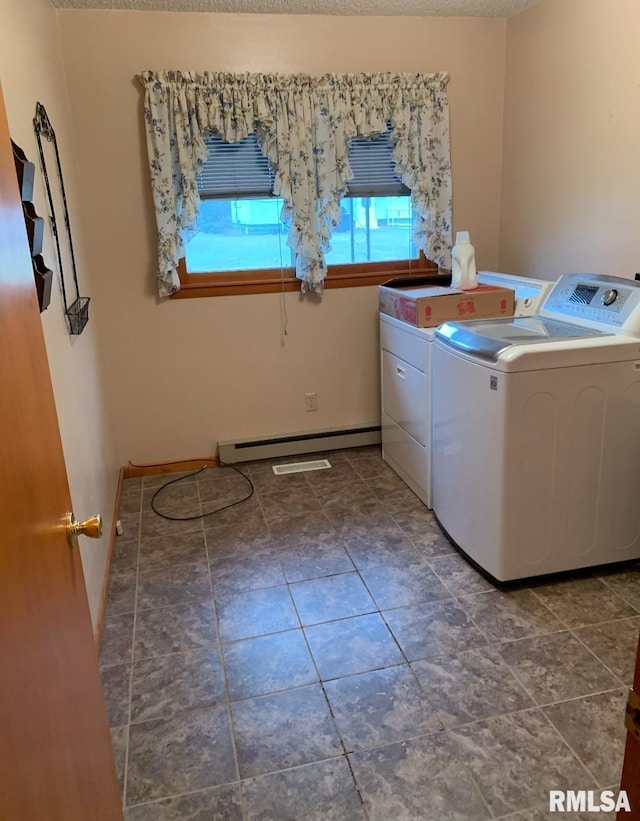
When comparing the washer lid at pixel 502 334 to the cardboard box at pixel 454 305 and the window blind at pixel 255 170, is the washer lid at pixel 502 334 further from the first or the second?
the window blind at pixel 255 170

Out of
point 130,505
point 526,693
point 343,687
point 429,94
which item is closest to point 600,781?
point 526,693

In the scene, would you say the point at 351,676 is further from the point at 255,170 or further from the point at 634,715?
the point at 255,170

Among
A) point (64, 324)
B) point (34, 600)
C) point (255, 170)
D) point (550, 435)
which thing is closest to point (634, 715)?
point (34, 600)

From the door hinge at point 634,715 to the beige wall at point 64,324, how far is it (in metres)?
1.73

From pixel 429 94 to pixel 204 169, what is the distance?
4.20 ft

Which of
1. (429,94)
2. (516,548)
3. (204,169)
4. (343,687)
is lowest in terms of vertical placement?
(343,687)

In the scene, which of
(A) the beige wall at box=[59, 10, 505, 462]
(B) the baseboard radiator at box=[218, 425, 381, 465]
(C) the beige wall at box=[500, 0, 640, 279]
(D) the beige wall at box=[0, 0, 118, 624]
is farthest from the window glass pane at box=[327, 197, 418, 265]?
(D) the beige wall at box=[0, 0, 118, 624]

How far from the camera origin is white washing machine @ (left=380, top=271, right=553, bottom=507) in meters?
2.92

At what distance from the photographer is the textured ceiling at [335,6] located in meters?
2.97

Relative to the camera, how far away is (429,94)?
11.1 feet

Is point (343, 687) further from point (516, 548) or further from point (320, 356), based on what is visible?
point (320, 356)

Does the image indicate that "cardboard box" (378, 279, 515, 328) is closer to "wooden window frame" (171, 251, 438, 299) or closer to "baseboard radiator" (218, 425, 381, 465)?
"wooden window frame" (171, 251, 438, 299)

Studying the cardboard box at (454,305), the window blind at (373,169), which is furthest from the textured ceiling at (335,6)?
the cardboard box at (454,305)

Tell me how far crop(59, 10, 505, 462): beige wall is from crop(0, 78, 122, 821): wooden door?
2414 mm
